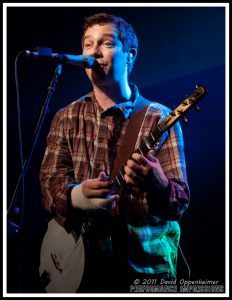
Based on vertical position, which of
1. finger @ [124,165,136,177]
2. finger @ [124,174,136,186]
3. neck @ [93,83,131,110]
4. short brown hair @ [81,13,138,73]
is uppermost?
short brown hair @ [81,13,138,73]

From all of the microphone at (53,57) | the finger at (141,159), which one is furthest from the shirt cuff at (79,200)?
the microphone at (53,57)

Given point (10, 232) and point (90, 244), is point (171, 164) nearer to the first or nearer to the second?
point (90, 244)

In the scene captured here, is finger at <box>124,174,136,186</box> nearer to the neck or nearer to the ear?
the neck

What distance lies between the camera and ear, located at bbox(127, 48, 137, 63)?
220 cm

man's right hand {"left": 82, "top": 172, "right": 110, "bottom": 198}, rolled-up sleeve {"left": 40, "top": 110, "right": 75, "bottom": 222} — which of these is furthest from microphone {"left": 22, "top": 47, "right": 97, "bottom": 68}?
man's right hand {"left": 82, "top": 172, "right": 110, "bottom": 198}

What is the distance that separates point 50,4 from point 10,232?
52.8 inches

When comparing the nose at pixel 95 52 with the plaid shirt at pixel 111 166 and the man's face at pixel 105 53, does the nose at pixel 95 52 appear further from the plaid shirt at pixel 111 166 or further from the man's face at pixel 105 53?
the plaid shirt at pixel 111 166

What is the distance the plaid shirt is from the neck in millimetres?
37

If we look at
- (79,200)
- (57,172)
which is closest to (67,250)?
Result: (79,200)

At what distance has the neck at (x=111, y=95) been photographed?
2160 mm

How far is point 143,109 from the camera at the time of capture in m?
2.10

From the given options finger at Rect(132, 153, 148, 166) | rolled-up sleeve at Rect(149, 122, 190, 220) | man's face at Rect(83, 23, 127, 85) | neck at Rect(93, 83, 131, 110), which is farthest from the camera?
neck at Rect(93, 83, 131, 110)

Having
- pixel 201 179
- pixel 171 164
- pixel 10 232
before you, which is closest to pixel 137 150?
pixel 171 164

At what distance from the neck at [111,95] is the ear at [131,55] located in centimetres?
14
